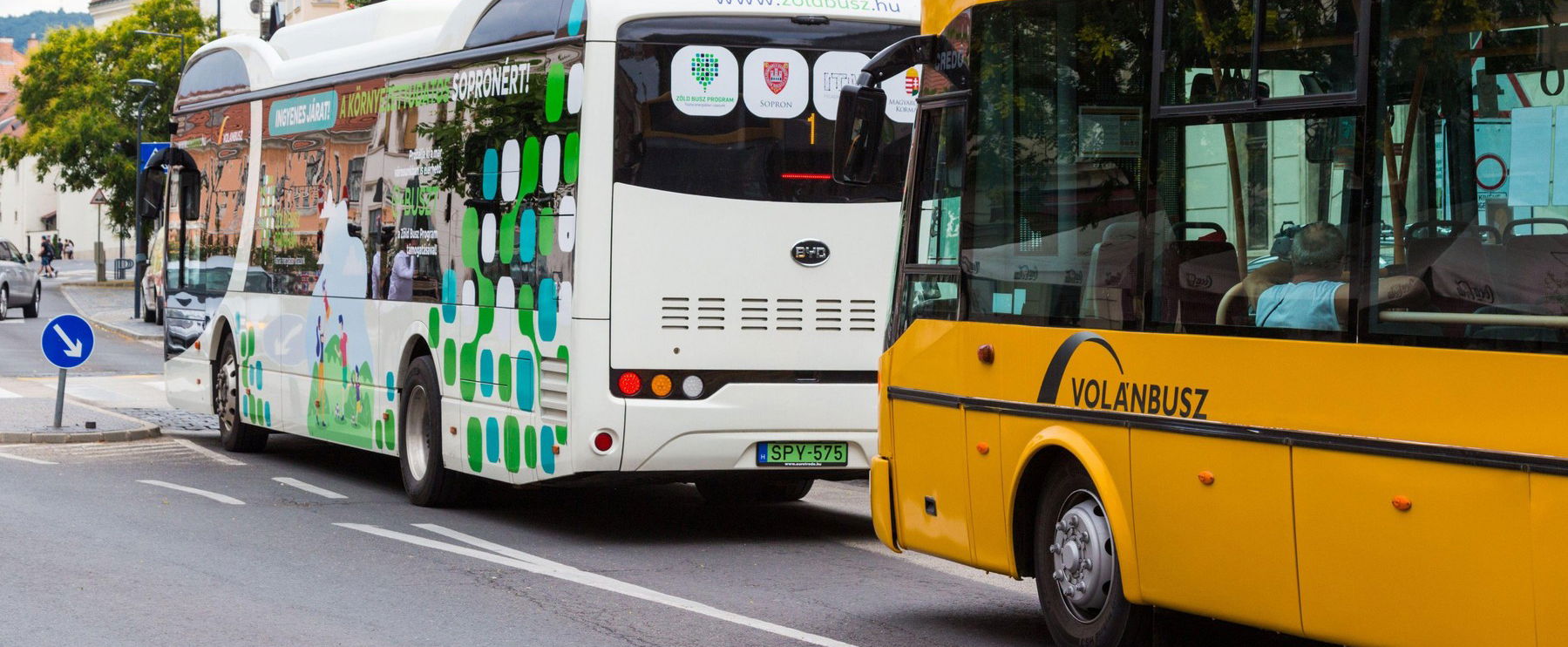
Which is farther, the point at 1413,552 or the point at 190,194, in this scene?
the point at 190,194

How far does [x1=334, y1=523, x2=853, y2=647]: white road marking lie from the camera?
27.2 ft

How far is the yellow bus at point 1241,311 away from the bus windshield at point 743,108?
8.42ft

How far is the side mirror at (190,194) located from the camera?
59.7ft

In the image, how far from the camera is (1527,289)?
5.45 m

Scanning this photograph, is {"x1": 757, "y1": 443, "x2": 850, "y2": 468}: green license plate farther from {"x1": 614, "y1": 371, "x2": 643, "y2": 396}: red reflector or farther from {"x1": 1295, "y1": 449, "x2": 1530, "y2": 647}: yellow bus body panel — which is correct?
{"x1": 1295, "y1": 449, "x2": 1530, "y2": 647}: yellow bus body panel

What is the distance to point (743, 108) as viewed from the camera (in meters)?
11.1

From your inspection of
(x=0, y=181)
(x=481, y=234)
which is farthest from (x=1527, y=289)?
(x=0, y=181)

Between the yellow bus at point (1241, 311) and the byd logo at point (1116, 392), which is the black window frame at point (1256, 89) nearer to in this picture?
the yellow bus at point (1241, 311)

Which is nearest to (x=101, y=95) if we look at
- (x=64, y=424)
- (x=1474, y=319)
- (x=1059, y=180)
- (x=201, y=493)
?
(x=64, y=424)

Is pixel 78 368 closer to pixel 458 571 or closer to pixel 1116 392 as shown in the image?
pixel 458 571

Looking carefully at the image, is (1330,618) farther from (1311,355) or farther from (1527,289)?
(1527,289)

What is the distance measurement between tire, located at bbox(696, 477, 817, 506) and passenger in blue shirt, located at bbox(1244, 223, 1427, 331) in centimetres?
757

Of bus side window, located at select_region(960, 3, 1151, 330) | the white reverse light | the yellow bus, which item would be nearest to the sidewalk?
the white reverse light

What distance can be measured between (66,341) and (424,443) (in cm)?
642
